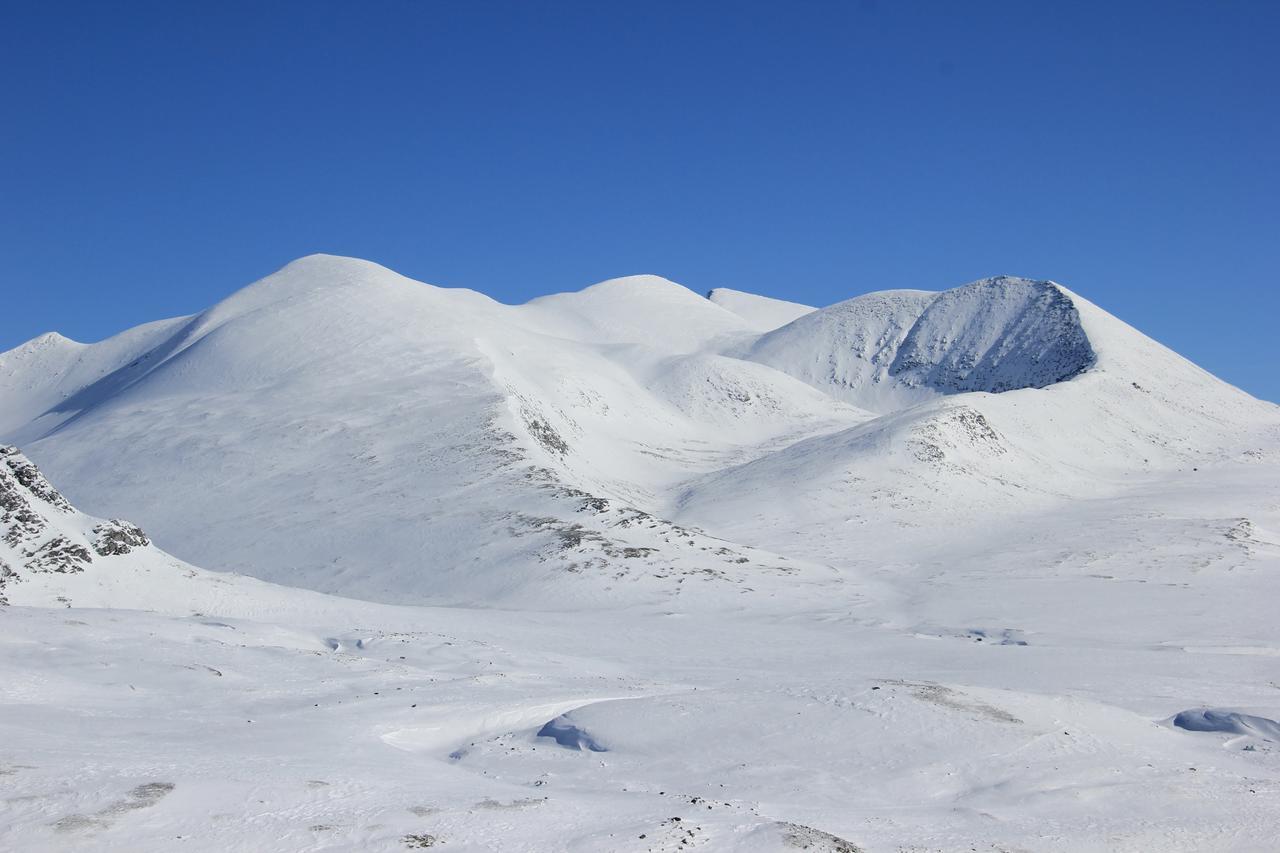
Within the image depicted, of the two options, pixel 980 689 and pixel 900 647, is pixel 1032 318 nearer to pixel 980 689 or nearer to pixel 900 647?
pixel 900 647

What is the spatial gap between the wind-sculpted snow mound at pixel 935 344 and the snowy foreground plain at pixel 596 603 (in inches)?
672

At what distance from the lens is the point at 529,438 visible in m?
64.6

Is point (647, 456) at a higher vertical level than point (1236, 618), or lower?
higher

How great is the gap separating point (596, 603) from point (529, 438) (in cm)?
2584

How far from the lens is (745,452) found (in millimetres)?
92312

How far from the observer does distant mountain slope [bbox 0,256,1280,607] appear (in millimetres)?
47469

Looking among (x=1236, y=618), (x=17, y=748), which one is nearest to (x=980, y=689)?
(x=17, y=748)

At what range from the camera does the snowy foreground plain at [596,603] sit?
13.8m

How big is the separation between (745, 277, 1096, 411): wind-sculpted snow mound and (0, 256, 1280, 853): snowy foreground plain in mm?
17072

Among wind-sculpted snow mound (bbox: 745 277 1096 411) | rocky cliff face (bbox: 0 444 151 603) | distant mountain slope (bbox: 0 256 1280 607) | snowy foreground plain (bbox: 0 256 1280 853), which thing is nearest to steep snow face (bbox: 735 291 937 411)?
wind-sculpted snow mound (bbox: 745 277 1096 411)

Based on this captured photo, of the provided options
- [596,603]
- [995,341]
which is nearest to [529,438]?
[596,603]

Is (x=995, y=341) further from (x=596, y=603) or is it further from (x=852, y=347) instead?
(x=596, y=603)

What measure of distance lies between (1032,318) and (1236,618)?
4343 inches

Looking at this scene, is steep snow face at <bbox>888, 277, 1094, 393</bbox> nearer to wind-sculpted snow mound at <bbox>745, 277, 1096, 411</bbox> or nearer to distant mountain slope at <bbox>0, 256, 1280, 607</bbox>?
wind-sculpted snow mound at <bbox>745, 277, 1096, 411</bbox>
